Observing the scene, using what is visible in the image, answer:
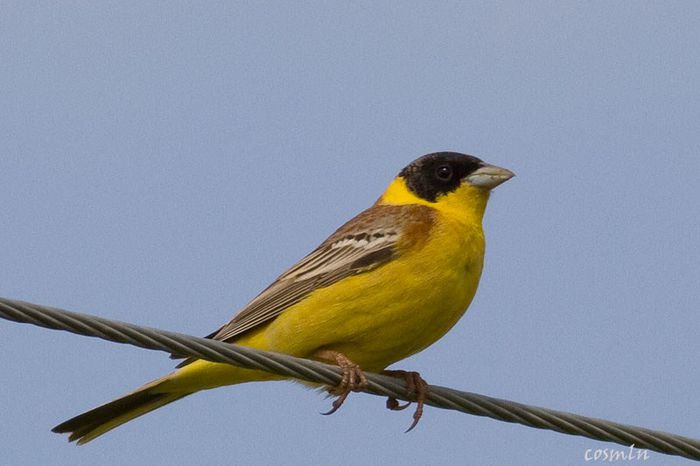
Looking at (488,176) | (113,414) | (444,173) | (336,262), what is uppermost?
(444,173)

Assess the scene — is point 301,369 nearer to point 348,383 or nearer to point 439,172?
point 348,383

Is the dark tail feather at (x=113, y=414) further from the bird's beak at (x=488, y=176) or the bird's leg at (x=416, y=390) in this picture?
the bird's beak at (x=488, y=176)

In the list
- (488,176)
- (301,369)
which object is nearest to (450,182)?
(488,176)

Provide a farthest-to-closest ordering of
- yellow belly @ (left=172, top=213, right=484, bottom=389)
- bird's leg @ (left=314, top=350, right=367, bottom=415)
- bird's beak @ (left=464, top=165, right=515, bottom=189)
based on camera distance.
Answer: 1. bird's beak @ (left=464, top=165, right=515, bottom=189)
2. yellow belly @ (left=172, top=213, right=484, bottom=389)
3. bird's leg @ (left=314, top=350, right=367, bottom=415)

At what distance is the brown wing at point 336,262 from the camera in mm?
7898

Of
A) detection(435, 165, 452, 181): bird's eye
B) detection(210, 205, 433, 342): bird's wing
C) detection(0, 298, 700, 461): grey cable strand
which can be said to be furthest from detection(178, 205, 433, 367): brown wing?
detection(0, 298, 700, 461): grey cable strand

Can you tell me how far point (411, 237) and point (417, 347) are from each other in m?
0.69

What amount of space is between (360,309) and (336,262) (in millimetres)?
569

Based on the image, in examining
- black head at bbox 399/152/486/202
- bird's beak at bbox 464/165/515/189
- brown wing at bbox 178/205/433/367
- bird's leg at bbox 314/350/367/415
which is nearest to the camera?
bird's leg at bbox 314/350/367/415

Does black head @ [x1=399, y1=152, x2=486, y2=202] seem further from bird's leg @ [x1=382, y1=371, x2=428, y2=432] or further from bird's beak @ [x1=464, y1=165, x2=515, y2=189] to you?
bird's leg @ [x1=382, y1=371, x2=428, y2=432]

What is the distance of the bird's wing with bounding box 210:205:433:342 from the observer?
7.90m

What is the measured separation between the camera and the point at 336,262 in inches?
319

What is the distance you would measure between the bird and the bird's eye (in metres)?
0.51

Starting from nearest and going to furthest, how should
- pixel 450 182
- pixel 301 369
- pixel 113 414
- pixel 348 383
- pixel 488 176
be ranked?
pixel 301 369 → pixel 348 383 → pixel 113 414 → pixel 488 176 → pixel 450 182
